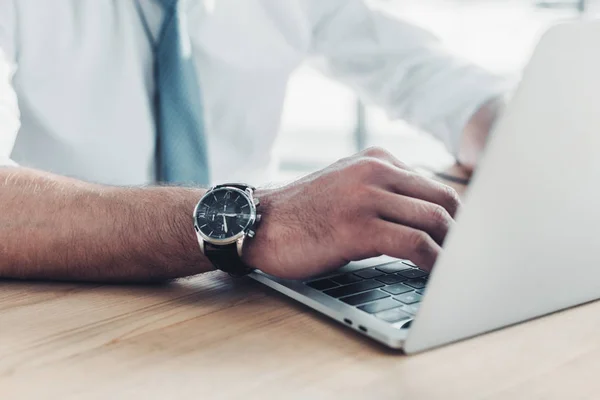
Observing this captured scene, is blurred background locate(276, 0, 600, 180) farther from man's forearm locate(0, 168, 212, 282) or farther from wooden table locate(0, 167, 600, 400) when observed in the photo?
man's forearm locate(0, 168, 212, 282)

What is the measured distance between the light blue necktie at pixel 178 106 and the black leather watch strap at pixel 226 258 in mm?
559

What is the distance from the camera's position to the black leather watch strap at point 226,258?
64cm

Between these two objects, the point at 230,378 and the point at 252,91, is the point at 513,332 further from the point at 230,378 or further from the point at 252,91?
the point at 252,91

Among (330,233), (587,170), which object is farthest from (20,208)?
(587,170)

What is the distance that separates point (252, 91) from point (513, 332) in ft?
3.46

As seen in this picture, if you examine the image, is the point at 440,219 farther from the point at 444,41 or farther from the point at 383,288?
the point at 444,41

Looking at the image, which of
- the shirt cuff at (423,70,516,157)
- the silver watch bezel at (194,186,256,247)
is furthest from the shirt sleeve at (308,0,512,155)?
the silver watch bezel at (194,186,256,247)

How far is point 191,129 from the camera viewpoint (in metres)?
1.20

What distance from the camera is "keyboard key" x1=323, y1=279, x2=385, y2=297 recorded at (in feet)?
1.91

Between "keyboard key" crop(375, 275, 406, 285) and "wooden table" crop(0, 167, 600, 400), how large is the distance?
80 millimetres

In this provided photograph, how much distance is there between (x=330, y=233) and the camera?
612 mm

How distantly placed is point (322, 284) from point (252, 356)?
0.14 metres

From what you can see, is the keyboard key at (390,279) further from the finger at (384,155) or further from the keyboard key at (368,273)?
the finger at (384,155)

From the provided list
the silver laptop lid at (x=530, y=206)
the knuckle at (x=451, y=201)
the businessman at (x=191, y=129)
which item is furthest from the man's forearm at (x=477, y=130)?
the silver laptop lid at (x=530, y=206)
